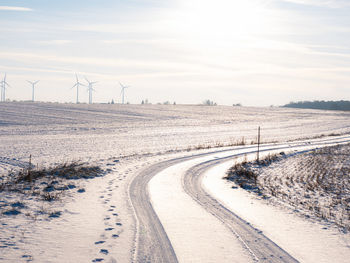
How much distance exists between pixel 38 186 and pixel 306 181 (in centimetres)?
1132

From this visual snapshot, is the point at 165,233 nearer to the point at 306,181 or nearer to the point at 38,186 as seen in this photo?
the point at 38,186

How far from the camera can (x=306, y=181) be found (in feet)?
52.3

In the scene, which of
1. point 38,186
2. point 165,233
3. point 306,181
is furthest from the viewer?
point 306,181

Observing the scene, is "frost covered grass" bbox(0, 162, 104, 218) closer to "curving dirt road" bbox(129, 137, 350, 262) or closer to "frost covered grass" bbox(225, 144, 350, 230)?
"curving dirt road" bbox(129, 137, 350, 262)

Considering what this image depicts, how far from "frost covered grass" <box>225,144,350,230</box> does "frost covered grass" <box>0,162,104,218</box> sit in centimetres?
703

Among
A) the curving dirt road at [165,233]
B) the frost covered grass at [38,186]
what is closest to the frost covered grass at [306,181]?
the curving dirt road at [165,233]

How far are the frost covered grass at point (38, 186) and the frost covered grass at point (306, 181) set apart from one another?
703 centimetres

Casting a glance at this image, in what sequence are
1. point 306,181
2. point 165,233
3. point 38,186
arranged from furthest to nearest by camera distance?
point 306,181, point 38,186, point 165,233

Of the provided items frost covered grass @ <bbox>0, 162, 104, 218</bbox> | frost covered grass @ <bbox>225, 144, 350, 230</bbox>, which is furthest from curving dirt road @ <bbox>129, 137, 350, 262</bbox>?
frost covered grass @ <bbox>225, 144, 350, 230</bbox>

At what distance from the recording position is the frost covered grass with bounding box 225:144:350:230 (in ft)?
37.4

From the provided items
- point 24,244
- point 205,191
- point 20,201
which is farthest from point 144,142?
point 24,244

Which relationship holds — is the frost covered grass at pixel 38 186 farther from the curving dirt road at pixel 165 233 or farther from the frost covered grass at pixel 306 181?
the frost covered grass at pixel 306 181

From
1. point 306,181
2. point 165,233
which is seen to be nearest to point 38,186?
point 165,233

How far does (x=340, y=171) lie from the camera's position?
62.0 feet
